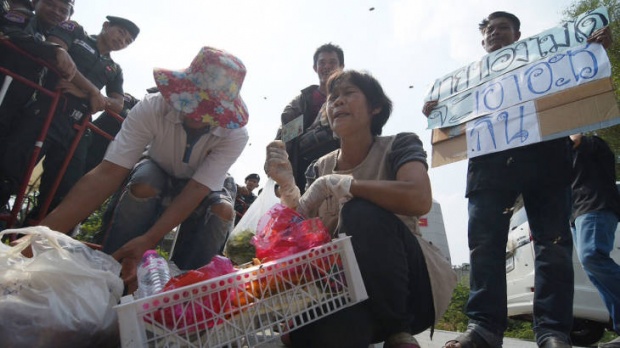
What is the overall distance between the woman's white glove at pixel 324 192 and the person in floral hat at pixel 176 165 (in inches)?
24.9

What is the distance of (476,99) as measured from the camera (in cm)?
275

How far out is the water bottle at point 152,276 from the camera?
1.23m

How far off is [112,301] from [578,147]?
302 centimetres

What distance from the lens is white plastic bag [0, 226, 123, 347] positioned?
1037mm

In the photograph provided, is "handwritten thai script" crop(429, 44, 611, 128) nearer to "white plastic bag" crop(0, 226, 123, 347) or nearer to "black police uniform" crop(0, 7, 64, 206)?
"white plastic bag" crop(0, 226, 123, 347)

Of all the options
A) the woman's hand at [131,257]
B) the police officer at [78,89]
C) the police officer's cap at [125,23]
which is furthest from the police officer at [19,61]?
the woman's hand at [131,257]

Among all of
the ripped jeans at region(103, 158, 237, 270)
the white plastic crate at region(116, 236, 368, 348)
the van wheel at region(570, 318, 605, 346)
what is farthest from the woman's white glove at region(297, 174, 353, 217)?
the van wheel at region(570, 318, 605, 346)

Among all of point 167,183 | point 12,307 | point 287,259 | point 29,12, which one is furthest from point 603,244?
point 29,12

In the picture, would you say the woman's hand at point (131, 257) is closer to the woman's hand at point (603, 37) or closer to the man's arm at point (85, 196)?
the man's arm at point (85, 196)

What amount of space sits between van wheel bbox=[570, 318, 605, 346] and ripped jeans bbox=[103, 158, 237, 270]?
157 inches

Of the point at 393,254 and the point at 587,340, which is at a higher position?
the point at 393,254

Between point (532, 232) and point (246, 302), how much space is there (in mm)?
1726

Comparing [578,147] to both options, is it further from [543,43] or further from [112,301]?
[112,301]

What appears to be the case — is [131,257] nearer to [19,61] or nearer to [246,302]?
[246,302]
